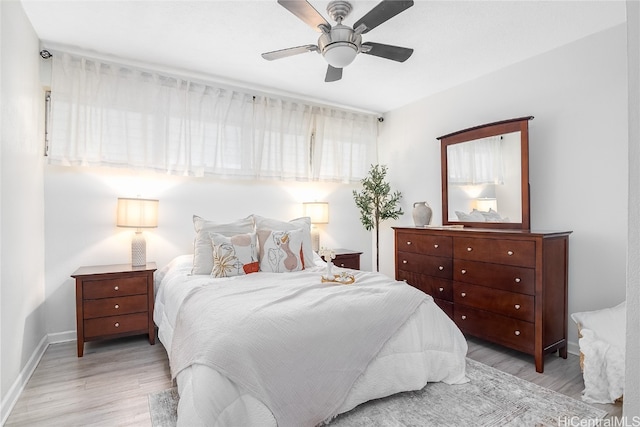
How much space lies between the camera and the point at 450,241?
10.5 feet

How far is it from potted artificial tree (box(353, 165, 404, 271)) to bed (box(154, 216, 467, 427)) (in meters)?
1.87

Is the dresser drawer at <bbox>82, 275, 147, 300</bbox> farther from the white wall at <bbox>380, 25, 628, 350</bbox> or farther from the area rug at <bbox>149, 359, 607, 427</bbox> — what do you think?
the white wall at <bbox>380, 25, 628, 350</bbox>

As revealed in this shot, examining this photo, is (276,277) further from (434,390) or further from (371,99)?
(371,99)

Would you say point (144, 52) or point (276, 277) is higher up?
point (144, 52)

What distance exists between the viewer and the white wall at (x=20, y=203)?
2.03m

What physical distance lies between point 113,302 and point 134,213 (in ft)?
2.62

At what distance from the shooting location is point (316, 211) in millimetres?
4234

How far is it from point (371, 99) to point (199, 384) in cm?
376

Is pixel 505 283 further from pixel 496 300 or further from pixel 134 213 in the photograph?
pixel 134 213

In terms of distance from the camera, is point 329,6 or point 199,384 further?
point 329,6

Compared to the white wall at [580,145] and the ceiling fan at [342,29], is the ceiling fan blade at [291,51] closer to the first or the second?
the ceiling fan at [342,29]

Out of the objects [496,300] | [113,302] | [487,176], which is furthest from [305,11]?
[113,302]

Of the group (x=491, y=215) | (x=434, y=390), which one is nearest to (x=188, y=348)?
(x=434, y=390)

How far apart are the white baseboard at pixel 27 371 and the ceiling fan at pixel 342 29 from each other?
2.76 meters
